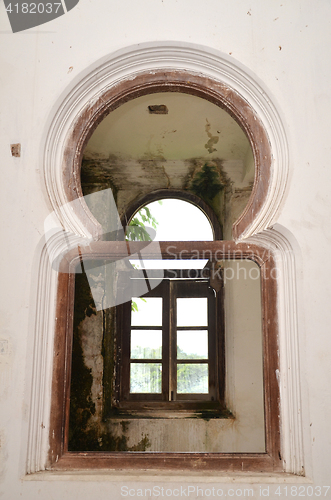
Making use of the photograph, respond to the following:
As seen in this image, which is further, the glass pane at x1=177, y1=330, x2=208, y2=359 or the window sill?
the glass pane at x1=177, y1=330, x2=208, y2=359

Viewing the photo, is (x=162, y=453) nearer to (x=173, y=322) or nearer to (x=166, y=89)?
(x=166, y=89)

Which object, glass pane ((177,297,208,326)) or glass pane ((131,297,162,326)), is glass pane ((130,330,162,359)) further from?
glass pane ((177,297,208,326))

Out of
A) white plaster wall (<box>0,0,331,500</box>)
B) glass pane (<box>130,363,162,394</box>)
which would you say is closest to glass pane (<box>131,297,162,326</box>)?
glass pane (<box>130,363,162,394</box>)

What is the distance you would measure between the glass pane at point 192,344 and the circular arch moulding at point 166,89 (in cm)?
297

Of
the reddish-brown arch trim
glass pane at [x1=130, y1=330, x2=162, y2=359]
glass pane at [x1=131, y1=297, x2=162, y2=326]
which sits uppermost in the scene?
the reddish-brown arch trim

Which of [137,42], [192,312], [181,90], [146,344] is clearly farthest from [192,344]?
[137,42]

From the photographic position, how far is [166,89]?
217cm

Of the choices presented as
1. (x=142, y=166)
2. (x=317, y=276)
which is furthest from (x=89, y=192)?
(x=317, y=276)

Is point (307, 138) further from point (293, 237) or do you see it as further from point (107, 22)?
point (107, 22)

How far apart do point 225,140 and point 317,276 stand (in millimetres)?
2554

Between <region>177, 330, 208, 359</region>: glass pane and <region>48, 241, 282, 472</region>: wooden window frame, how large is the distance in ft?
9.42

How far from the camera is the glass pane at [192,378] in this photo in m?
4.68

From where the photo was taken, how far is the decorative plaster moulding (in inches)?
73.1

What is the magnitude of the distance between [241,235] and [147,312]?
9.96 ft
